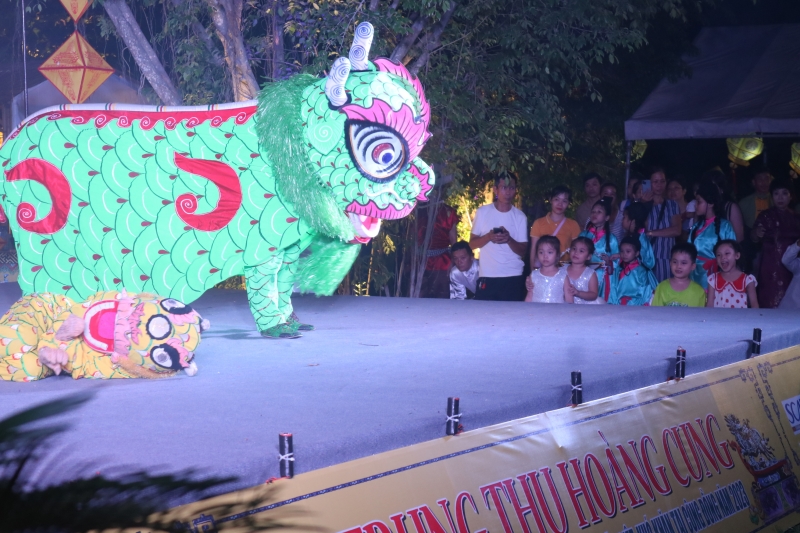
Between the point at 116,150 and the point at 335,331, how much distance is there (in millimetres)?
1180

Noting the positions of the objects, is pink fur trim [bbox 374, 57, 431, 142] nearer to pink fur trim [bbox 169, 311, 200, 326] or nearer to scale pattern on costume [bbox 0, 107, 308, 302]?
scale pattern on costume [bbox 0, 107, 308, 302]

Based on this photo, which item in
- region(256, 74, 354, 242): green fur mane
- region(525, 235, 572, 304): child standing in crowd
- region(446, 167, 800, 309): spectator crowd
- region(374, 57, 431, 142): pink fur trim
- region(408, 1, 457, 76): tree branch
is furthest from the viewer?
region(408, 1, 457, 76): tree branch

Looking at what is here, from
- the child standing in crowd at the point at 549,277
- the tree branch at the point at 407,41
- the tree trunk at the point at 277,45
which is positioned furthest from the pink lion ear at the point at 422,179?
the tree trunk at the point at 277,45

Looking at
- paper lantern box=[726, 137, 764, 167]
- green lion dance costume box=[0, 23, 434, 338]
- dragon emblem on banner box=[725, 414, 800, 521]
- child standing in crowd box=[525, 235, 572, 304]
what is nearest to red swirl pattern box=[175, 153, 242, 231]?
green lion dance costume box=[0, 23, 434, 338]

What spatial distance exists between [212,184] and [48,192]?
2.05ft

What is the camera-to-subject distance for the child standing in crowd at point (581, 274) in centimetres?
503

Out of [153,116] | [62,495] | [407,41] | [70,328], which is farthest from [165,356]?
[407,41]

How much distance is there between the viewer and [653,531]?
2.49m

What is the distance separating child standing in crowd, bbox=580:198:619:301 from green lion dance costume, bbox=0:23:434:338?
92.5 inches

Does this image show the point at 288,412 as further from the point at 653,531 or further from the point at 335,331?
the point at 335,331

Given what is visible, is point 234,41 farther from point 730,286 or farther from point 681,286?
point 730,286

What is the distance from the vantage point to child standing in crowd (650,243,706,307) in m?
4.82

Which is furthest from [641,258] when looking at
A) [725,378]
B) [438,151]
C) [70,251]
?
[70,251]

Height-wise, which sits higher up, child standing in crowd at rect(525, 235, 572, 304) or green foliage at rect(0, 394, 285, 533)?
child standing in crowd at rect(525, 235, 572, 304)
